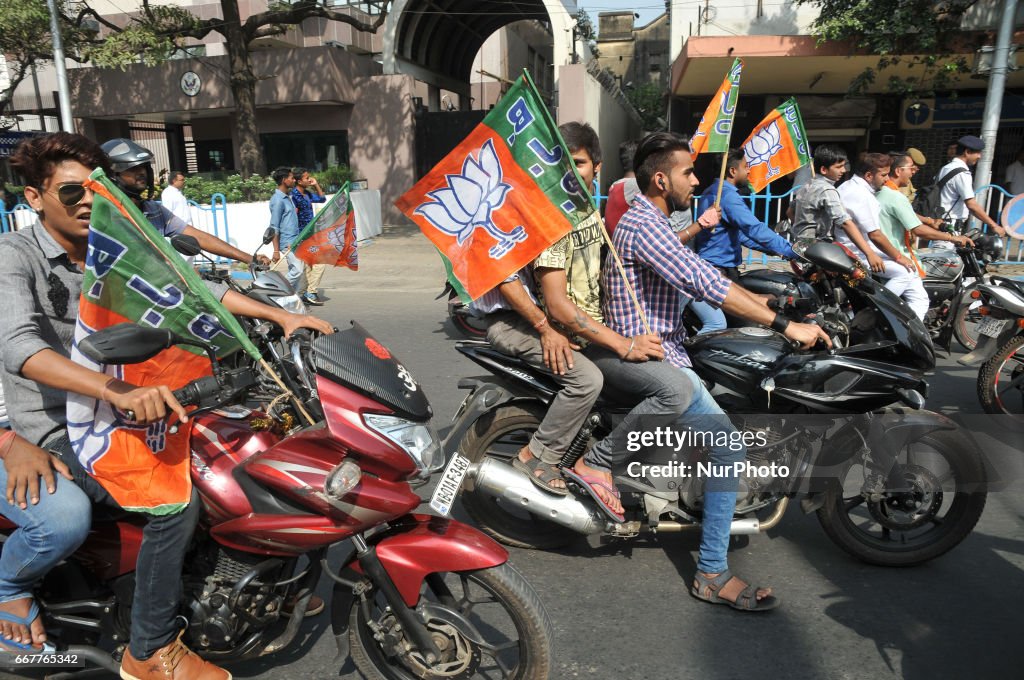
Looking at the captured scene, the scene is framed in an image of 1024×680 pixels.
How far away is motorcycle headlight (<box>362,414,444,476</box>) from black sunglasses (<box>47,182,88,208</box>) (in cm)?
107

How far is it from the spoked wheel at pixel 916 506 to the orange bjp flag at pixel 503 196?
1.66 meters

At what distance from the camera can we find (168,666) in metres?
2.21

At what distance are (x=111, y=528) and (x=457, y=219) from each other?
1.68m

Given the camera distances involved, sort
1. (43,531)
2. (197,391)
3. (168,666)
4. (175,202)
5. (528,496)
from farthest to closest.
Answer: (175,202)
(528,496)
(168,666)
(43,531)
(197,391)

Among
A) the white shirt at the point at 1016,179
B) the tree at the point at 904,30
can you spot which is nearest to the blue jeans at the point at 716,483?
the tree at the point at 904,30

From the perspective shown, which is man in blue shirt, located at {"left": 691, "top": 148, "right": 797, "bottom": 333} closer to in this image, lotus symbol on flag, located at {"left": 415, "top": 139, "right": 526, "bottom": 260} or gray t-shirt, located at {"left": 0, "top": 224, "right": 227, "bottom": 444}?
lotus symbol on flag, located at {"left": 415, "top": 139, "right": 526, "bottom": 260}

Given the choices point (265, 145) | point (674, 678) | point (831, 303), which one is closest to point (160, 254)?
point (674, 678)

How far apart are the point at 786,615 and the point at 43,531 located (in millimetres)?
2628

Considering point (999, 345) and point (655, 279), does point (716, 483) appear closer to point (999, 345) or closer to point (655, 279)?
point (655, 279)

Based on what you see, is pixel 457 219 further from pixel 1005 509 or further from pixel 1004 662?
pixel 1005 509

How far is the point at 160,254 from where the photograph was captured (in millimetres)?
1930

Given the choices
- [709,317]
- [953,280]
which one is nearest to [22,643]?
[709,317]

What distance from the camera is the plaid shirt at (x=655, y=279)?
9.49 feet

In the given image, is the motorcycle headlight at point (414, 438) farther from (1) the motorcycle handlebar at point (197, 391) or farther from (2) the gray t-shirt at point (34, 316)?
(2) the gray t-shirt at point (34, 316)
